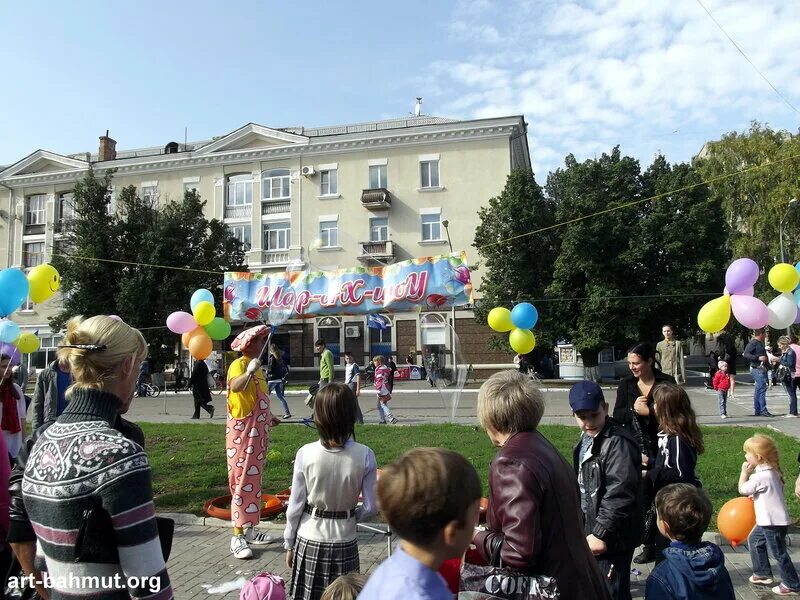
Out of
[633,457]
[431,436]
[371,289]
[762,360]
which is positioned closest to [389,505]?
[633,457]

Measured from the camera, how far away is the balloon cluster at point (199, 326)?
8.23 m

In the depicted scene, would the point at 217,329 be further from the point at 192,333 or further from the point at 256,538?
the point at 256,538

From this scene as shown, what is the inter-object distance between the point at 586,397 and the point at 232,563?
3507mm

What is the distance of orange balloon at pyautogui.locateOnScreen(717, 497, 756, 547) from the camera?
163 inches

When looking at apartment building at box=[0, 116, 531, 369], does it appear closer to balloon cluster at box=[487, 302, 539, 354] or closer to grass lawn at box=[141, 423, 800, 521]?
grass lawn at box=[141, 423, 800, 521]

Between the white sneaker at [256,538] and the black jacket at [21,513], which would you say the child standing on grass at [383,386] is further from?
the black jacket at [21,513]

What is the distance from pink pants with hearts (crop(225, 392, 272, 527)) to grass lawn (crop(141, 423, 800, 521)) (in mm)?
1657

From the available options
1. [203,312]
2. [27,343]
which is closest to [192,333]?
[203,312]

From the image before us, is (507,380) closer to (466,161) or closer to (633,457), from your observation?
(633,457)

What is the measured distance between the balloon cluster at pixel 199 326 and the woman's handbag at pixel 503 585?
6782 mm

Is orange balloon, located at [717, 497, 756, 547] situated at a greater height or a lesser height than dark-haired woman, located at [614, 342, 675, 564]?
lesser

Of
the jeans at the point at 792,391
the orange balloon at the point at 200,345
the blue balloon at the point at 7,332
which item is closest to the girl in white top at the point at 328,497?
the orange balloon at the point at 200,345

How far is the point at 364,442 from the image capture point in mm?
10430

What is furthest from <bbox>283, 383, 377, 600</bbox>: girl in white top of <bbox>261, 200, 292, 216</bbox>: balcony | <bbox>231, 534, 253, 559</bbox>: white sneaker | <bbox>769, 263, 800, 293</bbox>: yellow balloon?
<bbox>261, 200, 292, 216</bbox>: balcony
